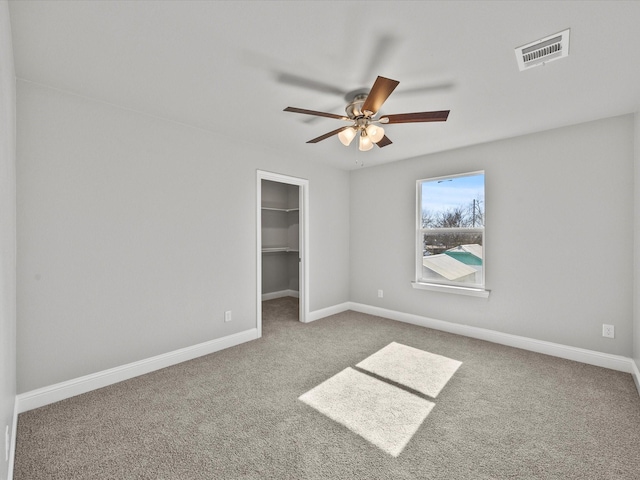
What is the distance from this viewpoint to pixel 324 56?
Result: 1943mm

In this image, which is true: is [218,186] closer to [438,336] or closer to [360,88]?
[360,88]

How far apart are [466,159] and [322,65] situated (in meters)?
2.67

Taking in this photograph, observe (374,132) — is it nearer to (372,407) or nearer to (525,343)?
(372,407)

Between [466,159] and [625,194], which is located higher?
[466,159]

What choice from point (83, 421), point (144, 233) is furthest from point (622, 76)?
point (83, 421)

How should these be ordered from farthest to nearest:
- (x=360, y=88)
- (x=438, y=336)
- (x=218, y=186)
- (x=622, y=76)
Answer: (x=438, y=336)
(x=218, y=186)
(x=360, y=88)
(x=622, y=76)

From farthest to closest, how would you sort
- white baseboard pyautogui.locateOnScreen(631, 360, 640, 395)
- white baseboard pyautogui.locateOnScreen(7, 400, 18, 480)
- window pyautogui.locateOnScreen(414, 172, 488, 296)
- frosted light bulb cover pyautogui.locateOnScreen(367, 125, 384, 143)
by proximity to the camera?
1. window pyautogui.locateOnScreen(414, 172, 488, 296)
2. white baseboard pyautogui.locateOnScreen(631, 360, 640, 395)
3. frosted light bulb cover pyautogui.locateOnScreen(367, 125, 384, 143)
4. white baseboard pyautogui.locateOnScreen(7, 400, 18, 480)

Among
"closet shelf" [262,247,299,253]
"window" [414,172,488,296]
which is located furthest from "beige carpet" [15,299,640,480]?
"closet shelf" [262,247,299,253]

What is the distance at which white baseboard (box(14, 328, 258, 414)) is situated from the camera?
7.34ft

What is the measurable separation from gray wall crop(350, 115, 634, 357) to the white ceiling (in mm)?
388

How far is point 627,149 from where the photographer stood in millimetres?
2832

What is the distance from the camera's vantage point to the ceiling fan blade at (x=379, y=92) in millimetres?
1780

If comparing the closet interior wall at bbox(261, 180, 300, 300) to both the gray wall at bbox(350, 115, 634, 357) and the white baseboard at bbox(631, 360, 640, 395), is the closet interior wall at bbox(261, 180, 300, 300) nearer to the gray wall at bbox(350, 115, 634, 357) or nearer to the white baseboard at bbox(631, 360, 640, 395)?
the gray wall at bbox(350, 115, 634, 357)

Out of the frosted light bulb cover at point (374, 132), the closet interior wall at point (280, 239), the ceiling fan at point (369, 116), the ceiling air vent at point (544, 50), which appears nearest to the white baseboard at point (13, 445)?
the ceiling fan at point (369, 116)
